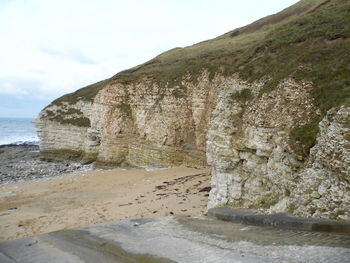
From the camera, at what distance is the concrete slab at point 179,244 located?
24.3 feet

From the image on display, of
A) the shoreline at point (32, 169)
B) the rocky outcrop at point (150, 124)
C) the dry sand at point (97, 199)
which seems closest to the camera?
the dry sand at point (97, 199)

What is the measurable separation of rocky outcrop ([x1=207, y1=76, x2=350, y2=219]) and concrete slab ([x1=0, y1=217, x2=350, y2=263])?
4.06 ft

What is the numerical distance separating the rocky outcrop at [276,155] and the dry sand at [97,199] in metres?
2.60

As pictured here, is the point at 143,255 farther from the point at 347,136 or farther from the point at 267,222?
the point at 347,136

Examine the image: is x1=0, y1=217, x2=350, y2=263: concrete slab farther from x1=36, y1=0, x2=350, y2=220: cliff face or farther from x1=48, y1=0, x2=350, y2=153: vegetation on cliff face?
x1=48, y1=0, x2=350, y2=153: vegetation on cliff face

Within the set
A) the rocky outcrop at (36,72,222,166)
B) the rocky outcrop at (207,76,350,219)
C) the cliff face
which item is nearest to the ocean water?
the rocky outcrop at (36,72,222,166)

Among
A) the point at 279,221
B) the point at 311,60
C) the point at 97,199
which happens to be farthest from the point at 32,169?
the point at 279,221

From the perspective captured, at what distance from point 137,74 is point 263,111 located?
2268 centimetres

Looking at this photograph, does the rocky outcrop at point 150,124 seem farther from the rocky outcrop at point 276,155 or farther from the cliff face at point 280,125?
the rocky outcrop at point 276,155

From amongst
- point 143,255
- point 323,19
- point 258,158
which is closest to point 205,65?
point 323,19

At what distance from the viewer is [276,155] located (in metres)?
11.5

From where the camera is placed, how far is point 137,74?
1334 inches

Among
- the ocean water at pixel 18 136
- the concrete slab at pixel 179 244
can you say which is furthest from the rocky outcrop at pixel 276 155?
the ocean water at pixel 18 136

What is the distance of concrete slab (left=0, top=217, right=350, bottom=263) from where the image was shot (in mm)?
7414
